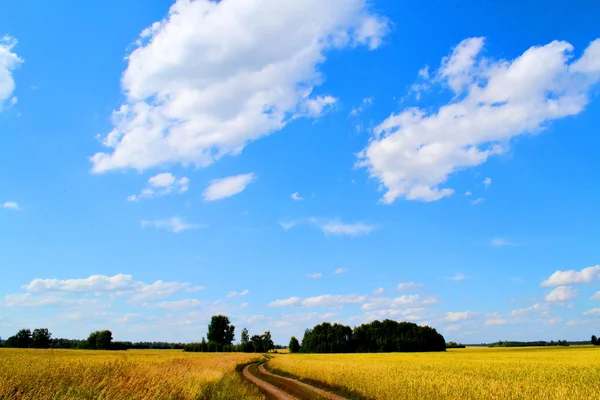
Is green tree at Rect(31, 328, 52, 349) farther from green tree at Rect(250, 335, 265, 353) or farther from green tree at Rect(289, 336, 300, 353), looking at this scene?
green tree at Rect(289, 336, 300, 353)

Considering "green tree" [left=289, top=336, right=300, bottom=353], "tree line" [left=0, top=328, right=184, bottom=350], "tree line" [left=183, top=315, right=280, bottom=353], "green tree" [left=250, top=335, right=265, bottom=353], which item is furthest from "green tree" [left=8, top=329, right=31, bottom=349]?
"green tree" [left=289, top=336, right=300, bottom=353]

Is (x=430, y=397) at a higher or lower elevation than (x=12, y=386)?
lower

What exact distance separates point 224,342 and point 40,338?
6096cm

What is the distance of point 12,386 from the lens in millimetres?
10938

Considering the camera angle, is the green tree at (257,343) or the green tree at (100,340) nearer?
the green tree at (100,340)

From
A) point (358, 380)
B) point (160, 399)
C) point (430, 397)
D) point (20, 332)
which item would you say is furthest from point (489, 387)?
point (20, 332)

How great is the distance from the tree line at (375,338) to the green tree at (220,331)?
30099 millimetres

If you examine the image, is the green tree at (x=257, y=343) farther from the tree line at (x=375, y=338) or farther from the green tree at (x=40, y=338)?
the green tree at (x=40, y=338)

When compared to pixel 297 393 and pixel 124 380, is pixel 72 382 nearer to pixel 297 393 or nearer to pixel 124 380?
pixel 124 380

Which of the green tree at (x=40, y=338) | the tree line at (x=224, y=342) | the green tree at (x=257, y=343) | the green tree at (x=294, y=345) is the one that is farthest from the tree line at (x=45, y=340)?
the green tree at (x=294, y=345)

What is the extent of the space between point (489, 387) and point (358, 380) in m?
8.50

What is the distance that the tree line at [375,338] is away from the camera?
136 meters

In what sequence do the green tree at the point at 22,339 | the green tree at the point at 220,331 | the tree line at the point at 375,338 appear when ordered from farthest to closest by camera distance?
the green tree at the point at 220,331 < the tree line at the point at 375,338 < the green tree at the point at 22,339

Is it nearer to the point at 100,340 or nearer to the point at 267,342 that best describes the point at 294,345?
the point at 267,342
